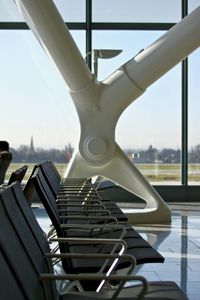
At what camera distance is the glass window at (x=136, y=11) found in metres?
10.4

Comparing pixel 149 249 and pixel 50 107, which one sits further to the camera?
pixel 50 107

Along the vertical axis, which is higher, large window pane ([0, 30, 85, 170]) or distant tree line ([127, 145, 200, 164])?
large window pane ([0, 30, 85, 170])

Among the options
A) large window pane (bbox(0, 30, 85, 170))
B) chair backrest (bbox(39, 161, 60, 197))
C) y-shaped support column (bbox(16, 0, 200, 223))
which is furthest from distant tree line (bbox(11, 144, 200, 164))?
chair backrest (bbox(39, 161, 60, 197))

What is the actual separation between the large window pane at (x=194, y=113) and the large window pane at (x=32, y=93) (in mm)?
2101

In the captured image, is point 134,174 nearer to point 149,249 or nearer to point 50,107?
point 50,107

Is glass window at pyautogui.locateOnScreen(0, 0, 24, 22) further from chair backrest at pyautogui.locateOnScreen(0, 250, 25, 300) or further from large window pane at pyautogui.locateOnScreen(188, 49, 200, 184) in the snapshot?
chair backrest at pyautogui.locateOnScreen(0, 250, 25, 300)

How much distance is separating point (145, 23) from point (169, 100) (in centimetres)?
151

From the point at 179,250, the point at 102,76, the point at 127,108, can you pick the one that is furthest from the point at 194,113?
the point at 179,250

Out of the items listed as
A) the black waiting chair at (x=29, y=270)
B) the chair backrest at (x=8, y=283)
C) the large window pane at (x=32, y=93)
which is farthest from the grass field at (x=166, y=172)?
the chair backrest at (x=8, y=283)

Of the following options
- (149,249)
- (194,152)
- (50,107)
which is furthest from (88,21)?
(149,249)

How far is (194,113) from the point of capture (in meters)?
10.3

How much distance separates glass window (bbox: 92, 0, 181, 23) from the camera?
10367 millimetres

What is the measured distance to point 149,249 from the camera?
3066 millimetres

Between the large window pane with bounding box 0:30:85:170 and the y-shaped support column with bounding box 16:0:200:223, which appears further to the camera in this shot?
the large window pane with bounding box 0:30:85:170
